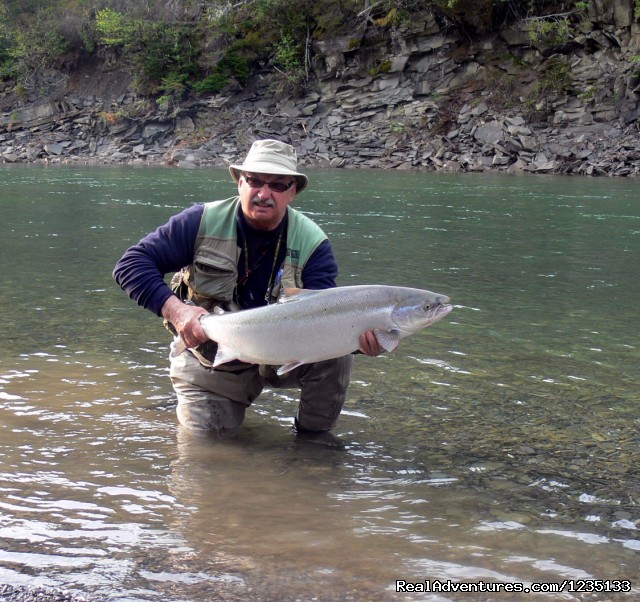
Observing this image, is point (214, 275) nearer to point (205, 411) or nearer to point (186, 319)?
point (186, 319)

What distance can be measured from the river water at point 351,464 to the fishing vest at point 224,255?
34.6 inches

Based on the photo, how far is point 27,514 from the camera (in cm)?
376

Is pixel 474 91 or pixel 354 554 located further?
pixel 474 91

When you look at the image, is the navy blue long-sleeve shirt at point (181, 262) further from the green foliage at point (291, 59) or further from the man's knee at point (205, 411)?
the green foliage at point (291, 59)

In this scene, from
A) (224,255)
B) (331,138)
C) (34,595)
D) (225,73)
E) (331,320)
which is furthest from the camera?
(225,73)

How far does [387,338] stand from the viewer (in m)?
4.14

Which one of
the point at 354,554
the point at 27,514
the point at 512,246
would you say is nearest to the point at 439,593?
the point at 354,554

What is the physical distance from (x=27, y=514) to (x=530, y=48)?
124 feet

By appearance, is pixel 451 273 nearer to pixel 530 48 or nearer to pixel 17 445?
pixel 17 445

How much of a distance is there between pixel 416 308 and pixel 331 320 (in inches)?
16.3

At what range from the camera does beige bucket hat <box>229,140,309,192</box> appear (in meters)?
4.33

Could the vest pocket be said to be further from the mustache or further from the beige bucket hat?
the beige bucket hat

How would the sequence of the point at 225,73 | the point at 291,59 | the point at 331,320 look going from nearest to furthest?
the point at 331,320
the point at 291,59
the point at 225,73

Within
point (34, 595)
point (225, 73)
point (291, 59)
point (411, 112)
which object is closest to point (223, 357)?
point (34, 595)
